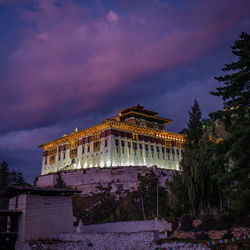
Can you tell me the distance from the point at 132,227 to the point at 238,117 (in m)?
17.2

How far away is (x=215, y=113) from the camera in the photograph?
2116cm

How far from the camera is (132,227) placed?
3122 centimetres

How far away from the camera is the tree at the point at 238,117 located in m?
19.1

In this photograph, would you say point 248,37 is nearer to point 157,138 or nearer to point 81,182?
point 81,182

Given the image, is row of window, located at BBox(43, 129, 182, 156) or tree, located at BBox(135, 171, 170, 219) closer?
tree, located at BBox(135, 171, 170, 219)

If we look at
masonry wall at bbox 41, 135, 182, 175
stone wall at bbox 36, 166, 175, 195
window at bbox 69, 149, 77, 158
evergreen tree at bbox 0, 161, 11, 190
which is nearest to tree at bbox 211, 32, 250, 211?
stone wall at bbox 36, 166, 175, 195

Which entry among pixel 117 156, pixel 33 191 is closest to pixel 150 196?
pixel 117 156

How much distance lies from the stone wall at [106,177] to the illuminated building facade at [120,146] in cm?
662

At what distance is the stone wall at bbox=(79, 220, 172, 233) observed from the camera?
28.8 meters

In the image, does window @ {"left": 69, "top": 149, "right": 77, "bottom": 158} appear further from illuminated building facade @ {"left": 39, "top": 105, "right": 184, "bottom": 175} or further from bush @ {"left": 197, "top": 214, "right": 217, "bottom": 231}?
bush @ {"left": 197, "top": 214, "right": 217, "bottom": 231}

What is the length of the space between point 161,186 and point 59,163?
1493 inches

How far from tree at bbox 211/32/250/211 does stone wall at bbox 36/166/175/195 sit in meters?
38.6

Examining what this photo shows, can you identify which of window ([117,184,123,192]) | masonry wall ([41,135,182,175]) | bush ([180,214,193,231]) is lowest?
bush ([180,214,193,231])

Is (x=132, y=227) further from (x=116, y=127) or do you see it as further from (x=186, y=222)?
(x=116, y=127)
